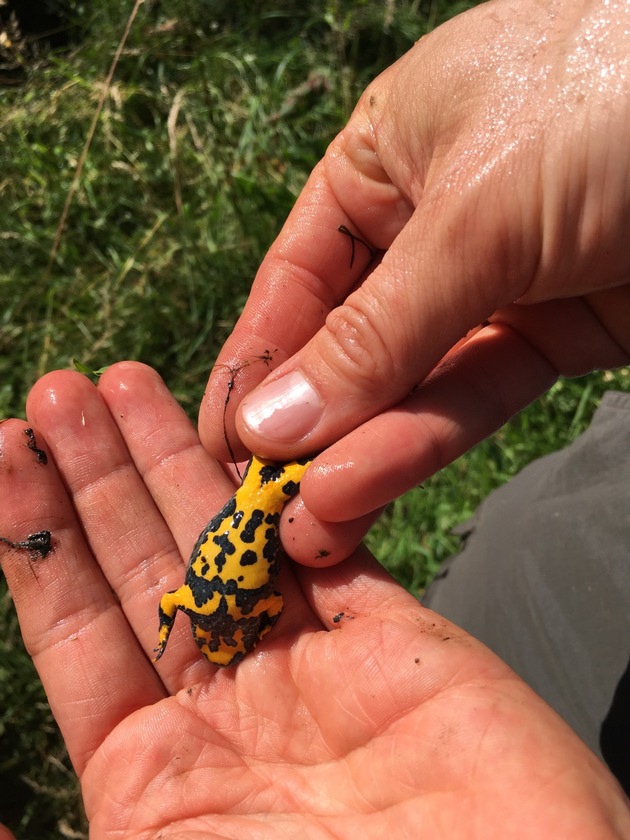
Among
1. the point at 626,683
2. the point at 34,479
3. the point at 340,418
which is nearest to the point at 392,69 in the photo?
the point at 340,418

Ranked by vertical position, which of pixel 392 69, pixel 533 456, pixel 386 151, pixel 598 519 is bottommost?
pixel 533 456

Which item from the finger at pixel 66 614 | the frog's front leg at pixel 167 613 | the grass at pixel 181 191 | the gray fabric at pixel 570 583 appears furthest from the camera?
the grass at pixel 181 191

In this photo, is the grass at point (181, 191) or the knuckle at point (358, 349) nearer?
the knuckle at point (358, 349)

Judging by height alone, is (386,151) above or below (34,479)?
above

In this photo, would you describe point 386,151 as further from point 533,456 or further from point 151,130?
point 151,130

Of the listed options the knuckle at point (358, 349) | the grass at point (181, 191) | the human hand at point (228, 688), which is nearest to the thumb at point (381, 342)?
the knuckle at point (358, 349)

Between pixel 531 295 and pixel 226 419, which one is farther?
pixel 226 419

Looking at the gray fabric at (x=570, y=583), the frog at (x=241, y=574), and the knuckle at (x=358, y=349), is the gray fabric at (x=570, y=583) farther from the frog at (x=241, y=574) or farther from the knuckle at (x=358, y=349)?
the knuckle at (x=358, y=349)
